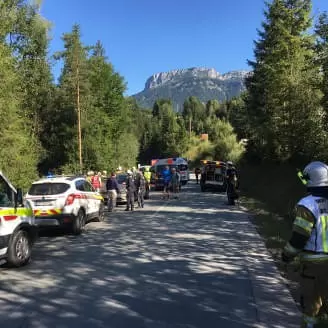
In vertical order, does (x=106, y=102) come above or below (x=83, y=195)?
above

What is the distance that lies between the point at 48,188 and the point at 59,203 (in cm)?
60

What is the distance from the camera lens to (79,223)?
14.1 m

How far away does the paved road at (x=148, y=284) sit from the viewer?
19.9 feet

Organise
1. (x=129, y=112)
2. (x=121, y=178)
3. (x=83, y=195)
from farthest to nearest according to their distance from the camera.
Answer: (x=129, y=112), (x=121, y=178), (x=83, y=195)

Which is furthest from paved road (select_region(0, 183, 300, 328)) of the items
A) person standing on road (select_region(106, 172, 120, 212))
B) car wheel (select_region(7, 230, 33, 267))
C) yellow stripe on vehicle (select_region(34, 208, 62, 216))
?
person standing on road (select_region(106, 172, 120, 212))

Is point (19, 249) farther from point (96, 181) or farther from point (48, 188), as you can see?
point (96, 181)

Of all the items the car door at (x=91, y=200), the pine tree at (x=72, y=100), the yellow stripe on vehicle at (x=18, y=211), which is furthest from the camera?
the pine tree at (x=72, y=100)

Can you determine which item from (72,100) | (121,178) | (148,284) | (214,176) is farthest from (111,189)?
(72,100)

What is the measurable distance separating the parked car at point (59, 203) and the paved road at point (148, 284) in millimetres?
484

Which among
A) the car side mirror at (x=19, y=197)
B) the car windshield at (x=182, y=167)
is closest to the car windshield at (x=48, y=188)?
the car side mirror at (x=19, y=197)

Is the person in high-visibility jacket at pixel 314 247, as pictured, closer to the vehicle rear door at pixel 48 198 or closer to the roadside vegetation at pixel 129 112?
the roadside vegetation at pixel 129 112

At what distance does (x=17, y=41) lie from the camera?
48281mm

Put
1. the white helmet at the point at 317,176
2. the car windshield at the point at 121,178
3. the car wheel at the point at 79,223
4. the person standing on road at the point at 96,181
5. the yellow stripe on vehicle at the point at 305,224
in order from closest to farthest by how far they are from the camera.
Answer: the yellow stripe on vehicle at the point at 305,224 → the white helmet at the point at 317,176 → the car wheel at the point at 79,223 → the person standing on road at the point at 96,181 → the car windshield at the point at 121,178

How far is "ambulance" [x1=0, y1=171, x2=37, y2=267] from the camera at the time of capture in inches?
348
